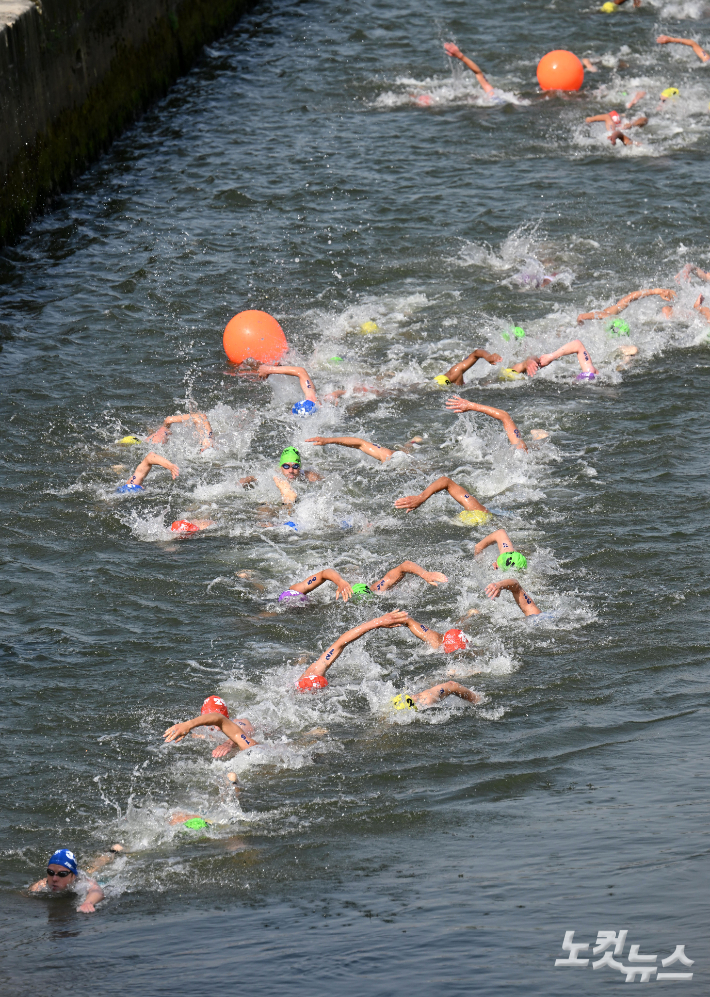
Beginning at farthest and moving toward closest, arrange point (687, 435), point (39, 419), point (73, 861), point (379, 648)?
point (39, 419)
point (687, 435)
point (379, 648)
point (73, 861)

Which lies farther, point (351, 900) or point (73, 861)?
A: point (73, 861)

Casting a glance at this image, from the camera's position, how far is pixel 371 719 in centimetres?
988

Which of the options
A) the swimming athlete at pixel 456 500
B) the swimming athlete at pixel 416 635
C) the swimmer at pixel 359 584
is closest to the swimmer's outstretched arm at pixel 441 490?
the swimming athlete at pixel 456 500

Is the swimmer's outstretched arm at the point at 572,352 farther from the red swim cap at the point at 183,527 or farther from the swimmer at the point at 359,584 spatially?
the red swim cap at the point at 183,527

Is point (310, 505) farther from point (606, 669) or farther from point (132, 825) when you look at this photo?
point (132, 825)

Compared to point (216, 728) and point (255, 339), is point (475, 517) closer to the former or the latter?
point (216, 728)

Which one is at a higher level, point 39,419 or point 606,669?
point 39,419

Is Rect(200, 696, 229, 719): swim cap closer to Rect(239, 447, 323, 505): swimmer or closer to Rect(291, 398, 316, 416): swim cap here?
Rect(239, 447, 323, 505): swimmer

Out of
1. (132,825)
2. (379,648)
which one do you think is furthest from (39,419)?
(132,825)

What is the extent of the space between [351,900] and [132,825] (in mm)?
1975

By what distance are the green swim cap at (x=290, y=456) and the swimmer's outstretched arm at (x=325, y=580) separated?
189 cm

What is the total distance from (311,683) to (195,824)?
180 cm

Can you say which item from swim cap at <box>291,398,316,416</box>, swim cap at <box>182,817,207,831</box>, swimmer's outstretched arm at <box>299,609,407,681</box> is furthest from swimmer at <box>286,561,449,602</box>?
swim cap at <box>291,398,316,416</box>

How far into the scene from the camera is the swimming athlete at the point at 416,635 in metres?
9.78
